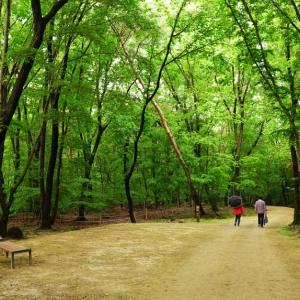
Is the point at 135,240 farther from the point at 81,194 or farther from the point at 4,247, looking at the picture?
the point at 81,194

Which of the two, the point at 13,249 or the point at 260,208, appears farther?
the point at 260,208

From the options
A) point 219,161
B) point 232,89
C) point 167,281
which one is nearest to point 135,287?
point 167,281

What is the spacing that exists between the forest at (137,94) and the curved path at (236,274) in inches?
261

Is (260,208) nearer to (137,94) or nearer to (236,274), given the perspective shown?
(236,274)

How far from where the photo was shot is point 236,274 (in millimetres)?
8828

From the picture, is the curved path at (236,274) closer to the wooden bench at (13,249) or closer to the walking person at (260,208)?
the wooden bench at (13,249)

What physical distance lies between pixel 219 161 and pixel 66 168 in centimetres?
1201

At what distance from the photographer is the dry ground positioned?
293 inches

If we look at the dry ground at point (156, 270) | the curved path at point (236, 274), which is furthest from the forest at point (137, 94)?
the curved path at point (236, 274)

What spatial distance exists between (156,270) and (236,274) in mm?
1921

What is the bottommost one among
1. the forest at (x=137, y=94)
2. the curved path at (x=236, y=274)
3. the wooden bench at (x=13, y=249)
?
the curved path at (x=236, y=274)

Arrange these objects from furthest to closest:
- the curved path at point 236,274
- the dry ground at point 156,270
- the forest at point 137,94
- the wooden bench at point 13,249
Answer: the forest at point 137,94 < the wooden bench at point 13,249 < the dry ground at point 156,270 < the curved path at point 236,274

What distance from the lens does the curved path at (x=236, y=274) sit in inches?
289

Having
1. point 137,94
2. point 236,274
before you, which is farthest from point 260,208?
point 137,94
